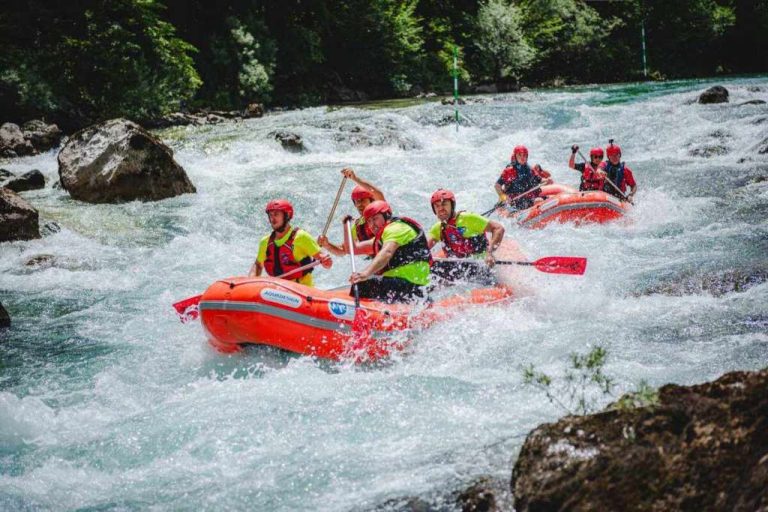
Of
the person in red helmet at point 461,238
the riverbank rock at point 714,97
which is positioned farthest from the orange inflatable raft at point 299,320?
the riverbank rock at point 714,97

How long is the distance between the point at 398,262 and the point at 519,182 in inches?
203

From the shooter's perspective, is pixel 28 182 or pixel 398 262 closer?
pixel 398 262

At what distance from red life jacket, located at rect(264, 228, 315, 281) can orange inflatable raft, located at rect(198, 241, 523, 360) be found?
857mm

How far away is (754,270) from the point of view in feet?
22.6

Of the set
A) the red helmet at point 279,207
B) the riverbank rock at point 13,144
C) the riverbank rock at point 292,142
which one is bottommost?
the red helmet at point 279,207

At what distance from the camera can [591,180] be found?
10.9 m

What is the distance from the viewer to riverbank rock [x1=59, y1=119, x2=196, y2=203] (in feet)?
38.3

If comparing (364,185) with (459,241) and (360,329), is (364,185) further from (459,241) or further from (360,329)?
(360,329)

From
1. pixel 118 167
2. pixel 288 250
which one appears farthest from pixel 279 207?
pixel 118 167

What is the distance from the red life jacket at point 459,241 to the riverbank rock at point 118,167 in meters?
6.47

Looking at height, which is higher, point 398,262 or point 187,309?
point 398,262

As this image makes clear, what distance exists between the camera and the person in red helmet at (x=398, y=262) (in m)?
5.99

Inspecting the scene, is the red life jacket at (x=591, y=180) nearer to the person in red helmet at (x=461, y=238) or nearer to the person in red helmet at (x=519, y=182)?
the person in red helmet at (x=519, y=182)

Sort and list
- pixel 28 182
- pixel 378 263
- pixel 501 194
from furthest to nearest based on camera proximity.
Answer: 1. pixel 28 182
2. pixel 501 194
3. pixel 378 263
